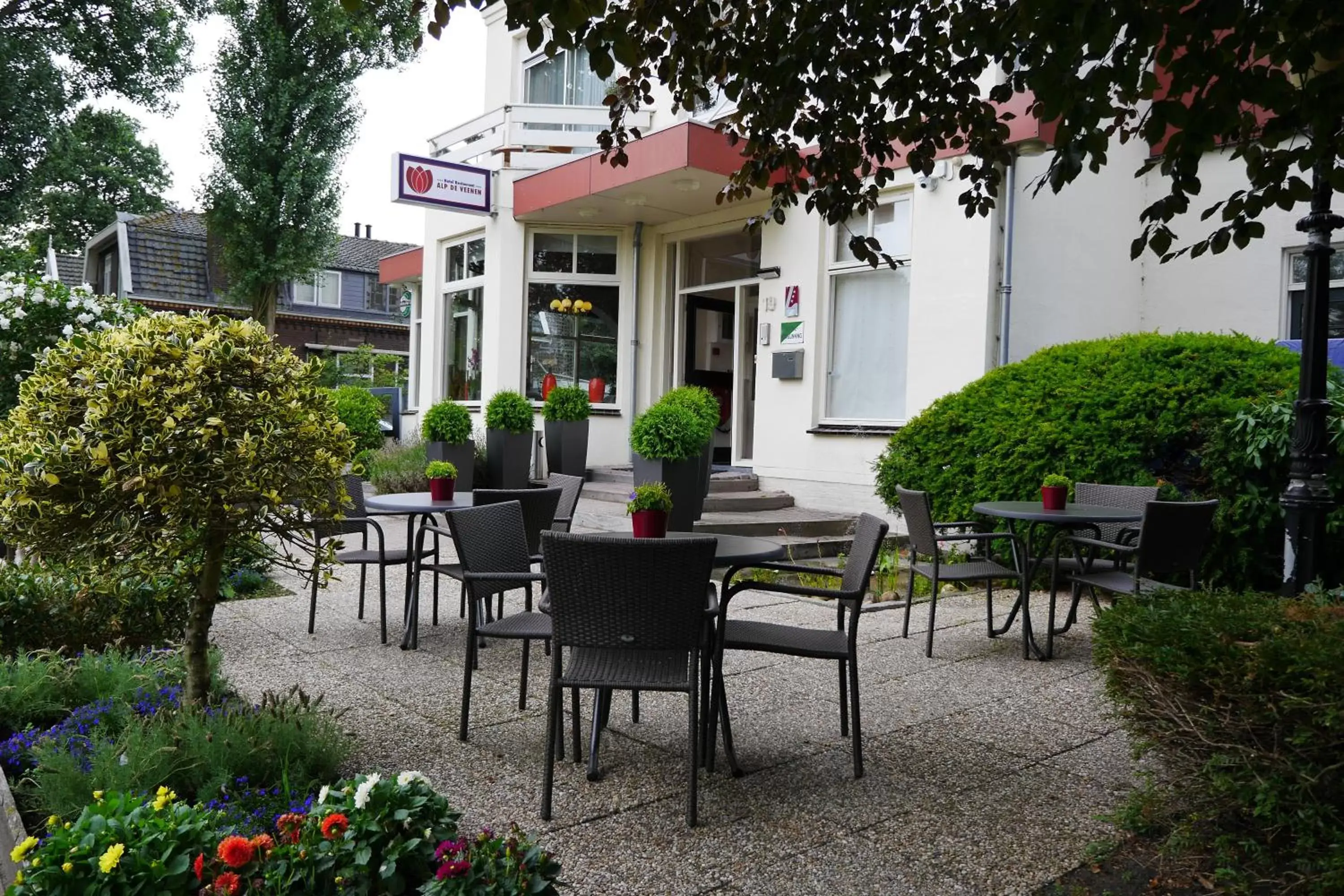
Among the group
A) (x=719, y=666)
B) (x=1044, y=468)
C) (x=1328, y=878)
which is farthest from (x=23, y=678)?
(x=1044, y=468)

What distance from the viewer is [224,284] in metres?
25.1

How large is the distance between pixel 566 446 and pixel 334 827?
915 centimetres

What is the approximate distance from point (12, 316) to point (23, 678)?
473cm

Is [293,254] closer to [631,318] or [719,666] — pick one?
[631,318]

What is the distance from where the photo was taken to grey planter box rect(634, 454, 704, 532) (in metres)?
8.42

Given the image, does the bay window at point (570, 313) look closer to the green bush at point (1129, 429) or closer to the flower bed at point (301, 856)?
the green bush at point (1129, 429)

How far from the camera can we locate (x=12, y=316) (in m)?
7.10

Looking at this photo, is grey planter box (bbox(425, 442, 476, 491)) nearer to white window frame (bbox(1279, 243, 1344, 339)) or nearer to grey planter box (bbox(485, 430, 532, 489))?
grey planter box (bbox(485, 430, 532, 489))

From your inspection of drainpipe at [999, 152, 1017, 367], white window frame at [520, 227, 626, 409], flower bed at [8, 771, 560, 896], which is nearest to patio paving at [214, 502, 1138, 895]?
flower bed at [8, 771, 560, 896]

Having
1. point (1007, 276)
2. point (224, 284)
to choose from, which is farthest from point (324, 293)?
point (1007, 276)

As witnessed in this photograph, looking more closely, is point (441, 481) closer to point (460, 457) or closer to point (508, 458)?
point (460, 457)

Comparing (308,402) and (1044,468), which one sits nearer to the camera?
(308,402)

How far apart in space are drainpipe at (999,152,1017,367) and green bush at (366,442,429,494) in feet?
21.2

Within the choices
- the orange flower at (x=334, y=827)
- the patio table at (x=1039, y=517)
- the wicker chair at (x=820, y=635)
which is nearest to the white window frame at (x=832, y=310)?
the patio table at (x=1039, y=517)
